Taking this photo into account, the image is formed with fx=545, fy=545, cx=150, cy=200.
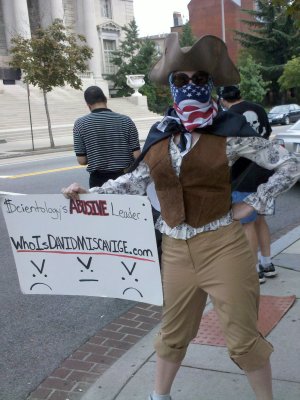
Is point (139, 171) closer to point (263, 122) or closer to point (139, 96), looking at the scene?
point (263, 122)

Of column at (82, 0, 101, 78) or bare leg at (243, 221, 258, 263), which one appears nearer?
bare leg at (243, 221, 258, 263)

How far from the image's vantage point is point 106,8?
2095 inches

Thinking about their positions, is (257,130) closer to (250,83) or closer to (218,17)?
(250,83)

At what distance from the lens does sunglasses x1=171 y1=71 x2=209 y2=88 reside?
97.6 inches

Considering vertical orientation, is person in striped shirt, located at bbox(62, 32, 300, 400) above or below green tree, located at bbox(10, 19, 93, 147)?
below

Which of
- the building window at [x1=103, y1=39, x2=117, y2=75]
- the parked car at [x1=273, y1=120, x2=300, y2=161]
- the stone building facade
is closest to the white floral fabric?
the parked car at [x1=273, y1=120, x2=300, y2=161]

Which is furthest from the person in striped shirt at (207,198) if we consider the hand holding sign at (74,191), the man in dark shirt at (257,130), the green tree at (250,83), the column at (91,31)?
the column at (91,31)

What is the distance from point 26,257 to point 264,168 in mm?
1442

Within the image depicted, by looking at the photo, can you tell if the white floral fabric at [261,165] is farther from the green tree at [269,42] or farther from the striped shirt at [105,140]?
the green tree at [269,42]

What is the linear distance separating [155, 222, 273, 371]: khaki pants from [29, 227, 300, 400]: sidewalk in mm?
625

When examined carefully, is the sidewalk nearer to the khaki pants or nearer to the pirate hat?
the khaki pants

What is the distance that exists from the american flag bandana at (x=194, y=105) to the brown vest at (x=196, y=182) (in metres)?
0.07

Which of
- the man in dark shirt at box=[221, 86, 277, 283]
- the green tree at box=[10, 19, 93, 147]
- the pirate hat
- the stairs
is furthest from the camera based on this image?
the stairs

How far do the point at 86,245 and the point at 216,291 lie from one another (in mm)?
821
